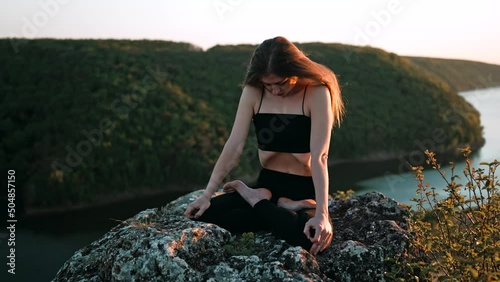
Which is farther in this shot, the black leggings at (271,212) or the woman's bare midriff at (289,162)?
the woman's bare midriff at (289,162)

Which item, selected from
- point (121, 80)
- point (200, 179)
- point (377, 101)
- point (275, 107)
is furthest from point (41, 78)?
point (275, 107)

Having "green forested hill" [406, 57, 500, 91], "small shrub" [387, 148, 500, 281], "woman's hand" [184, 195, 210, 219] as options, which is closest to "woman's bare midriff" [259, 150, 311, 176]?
"woman's hand" [184, 195, 210, 219]

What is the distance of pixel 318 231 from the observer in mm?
4121

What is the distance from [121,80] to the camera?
40438 millimetres

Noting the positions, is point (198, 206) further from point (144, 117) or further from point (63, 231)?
point (144, 117)

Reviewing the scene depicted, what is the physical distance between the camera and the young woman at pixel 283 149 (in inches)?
173

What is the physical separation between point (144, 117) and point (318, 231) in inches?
1339

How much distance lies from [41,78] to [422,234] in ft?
125

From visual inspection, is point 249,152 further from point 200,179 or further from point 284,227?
point 284,227

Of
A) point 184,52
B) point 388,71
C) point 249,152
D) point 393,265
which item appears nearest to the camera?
point 393,265

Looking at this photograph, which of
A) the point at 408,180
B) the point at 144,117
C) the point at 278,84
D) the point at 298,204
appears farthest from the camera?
the point at 144,117

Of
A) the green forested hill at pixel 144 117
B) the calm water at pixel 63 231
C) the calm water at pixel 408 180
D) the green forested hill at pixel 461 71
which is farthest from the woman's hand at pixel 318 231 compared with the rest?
the green forested hill at pixel 461 71

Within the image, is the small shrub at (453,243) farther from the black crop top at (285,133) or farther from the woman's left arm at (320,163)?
the black crop top at (285,133)

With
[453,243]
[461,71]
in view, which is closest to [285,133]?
[453,243]
